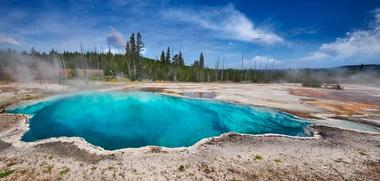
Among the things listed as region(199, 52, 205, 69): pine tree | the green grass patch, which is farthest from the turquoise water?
region(199, 52, 205, 69): pine tree

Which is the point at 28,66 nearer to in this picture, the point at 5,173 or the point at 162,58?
the point at 162,58

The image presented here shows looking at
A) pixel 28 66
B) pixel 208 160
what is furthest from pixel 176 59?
pixel 208 160

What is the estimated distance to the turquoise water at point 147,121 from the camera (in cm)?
1595

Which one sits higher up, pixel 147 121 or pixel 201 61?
pixel 201 61

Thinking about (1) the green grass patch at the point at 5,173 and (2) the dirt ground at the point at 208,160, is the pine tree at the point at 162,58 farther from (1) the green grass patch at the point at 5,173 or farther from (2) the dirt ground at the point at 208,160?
(1) the green grass patch at the point at 5,173

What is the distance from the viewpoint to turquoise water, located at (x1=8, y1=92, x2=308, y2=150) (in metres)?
Answer: 15.9

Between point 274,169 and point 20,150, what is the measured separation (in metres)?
14.5

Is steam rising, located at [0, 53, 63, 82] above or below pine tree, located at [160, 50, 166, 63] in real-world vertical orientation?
below

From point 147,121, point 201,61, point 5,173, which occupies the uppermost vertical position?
point 201,61

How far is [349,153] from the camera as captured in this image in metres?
11.8

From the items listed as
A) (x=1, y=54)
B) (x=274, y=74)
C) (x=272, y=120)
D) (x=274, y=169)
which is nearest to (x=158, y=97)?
(x=272, y=120)

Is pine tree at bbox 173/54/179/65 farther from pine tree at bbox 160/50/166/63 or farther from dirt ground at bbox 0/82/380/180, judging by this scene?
dirt ground at bbox 0/82/380/180

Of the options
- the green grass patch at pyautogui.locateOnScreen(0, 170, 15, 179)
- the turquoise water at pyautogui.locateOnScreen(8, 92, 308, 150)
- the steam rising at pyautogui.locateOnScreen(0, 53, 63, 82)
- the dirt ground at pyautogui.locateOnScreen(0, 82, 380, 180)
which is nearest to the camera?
the green grass patch at pyautogui.locateOnScreen(0, 170, 15, 179)

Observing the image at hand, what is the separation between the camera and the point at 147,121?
21859 millimetres
